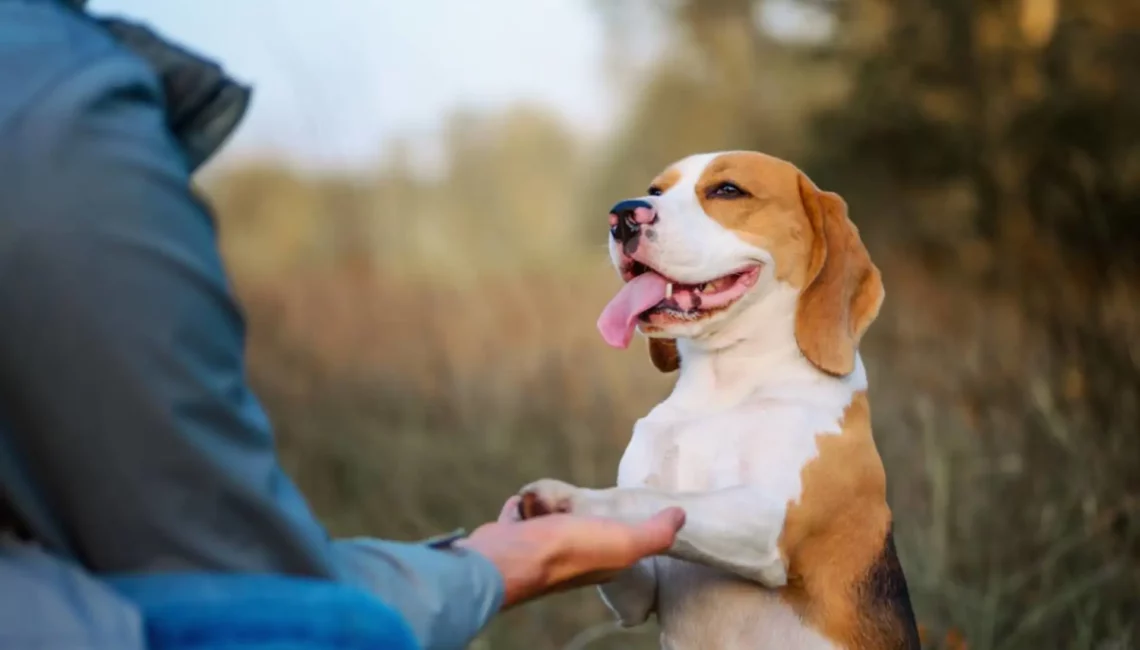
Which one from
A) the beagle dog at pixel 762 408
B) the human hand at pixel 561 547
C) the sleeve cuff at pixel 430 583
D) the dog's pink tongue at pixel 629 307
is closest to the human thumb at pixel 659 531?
the human hand at pixel 561 547

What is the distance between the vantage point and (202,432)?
4.51 ft

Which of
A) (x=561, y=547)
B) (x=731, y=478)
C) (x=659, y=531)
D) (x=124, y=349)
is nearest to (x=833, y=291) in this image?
(x=731, y=478)

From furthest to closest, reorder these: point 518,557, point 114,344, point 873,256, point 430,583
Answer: point 873,256 < point 518,557 < point 430,583 < point 114,344

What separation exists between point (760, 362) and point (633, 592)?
468 mm

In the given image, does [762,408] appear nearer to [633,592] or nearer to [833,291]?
[833,291]

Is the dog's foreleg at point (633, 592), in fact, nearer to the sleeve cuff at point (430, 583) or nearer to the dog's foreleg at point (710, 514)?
the dog's foreleg at point (710, 514)

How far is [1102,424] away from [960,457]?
0.53m

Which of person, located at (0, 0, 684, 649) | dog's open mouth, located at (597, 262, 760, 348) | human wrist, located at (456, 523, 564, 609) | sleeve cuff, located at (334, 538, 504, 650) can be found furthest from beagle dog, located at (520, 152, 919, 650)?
person, located at (0, 0, 684, 649)

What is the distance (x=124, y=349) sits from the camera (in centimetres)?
132

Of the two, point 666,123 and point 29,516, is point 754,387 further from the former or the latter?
point 666,123

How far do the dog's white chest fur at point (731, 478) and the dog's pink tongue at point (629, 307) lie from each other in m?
0.20

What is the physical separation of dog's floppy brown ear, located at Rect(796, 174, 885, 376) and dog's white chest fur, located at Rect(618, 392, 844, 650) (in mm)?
106

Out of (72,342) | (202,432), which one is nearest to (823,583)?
(202,432)

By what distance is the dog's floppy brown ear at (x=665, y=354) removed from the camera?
8.48 feet
